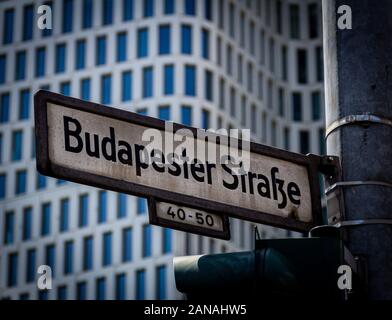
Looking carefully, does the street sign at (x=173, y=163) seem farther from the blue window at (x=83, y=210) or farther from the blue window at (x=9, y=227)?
the blue window at (x=9, y=227)

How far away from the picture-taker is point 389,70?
5.27 meters

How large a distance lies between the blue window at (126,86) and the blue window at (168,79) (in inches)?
76.6

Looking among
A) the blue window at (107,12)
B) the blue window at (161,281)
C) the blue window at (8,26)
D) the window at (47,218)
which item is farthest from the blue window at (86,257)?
the blue window at (8,26)

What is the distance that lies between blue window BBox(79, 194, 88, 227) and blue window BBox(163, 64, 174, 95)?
6822mm

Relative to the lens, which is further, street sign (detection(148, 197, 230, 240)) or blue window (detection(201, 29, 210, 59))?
blue window (detection(201, 29, 210, 59))

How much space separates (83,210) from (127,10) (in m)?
11.2

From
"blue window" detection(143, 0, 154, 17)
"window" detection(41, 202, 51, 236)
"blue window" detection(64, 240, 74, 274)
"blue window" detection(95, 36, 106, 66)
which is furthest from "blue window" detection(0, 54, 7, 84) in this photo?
"blue window" detection(64, 240, 74, 274)

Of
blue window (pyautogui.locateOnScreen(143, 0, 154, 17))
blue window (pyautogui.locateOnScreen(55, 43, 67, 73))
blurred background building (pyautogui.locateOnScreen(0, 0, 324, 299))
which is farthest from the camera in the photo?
blue window (pyautogui.locateOnScreen(55, 43, 67, 73))

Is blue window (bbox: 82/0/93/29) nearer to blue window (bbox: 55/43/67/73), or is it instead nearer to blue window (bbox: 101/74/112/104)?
blue window (bbox: 55/43/67/73)

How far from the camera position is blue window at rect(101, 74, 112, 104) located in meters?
63.2

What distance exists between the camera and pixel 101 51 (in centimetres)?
6438

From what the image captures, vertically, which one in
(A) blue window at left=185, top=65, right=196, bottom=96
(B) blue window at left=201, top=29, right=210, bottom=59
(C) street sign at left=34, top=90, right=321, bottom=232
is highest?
(B) blue window at left=201, top=29, right=210, bottom=59
